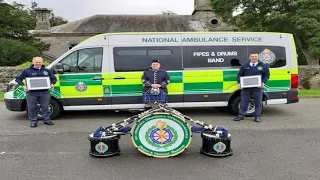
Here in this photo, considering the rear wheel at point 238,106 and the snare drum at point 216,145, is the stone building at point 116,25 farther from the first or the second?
the snare drum at point 216,145

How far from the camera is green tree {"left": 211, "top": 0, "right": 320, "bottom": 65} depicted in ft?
61.4

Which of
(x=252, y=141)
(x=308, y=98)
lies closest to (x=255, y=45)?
(x=252, y=141)

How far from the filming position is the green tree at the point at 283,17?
61.4ft

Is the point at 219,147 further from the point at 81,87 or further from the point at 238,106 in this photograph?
the point at 81,87

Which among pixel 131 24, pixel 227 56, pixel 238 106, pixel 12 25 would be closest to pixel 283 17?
pixel 227 56

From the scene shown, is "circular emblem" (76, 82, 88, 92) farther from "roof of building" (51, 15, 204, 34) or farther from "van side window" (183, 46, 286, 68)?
"roof of building" (51, 15, 204, 34)

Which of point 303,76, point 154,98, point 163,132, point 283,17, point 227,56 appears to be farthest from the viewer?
point 283,17

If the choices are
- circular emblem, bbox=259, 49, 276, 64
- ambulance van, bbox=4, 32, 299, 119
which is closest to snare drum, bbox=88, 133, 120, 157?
ambulance van, bbox=4, 32, 299, 119

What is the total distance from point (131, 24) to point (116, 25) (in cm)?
185

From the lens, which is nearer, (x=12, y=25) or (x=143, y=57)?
(x=143, y=57)

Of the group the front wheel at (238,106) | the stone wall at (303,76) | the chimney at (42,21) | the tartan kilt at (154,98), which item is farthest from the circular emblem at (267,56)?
the chimney at (42,21)

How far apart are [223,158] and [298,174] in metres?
1.11

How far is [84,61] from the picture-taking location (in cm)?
778

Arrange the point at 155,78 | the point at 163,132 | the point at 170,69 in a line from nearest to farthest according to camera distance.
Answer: the point at 163,132 < the point at 155,78 < the point at 170,69
